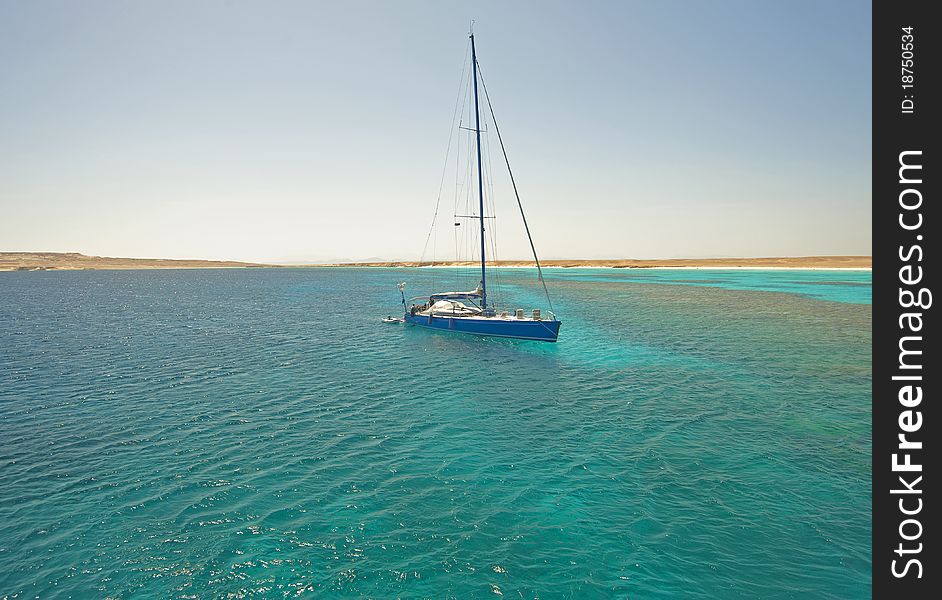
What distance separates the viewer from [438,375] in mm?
28250

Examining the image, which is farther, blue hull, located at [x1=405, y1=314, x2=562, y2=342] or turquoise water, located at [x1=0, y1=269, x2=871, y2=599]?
blue hull, located at [x1=405, y1=314, x2=562, y2=342]

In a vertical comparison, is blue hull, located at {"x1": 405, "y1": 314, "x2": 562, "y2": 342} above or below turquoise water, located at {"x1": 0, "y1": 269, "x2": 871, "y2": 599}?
above

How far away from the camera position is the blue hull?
122ft

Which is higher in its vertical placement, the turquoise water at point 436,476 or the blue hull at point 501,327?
the blue hull at point 501,327

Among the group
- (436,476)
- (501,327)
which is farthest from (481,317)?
(436,476)

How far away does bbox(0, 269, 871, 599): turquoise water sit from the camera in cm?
950

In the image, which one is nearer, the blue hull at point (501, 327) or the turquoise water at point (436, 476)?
the turquoise water at point (436, 476)

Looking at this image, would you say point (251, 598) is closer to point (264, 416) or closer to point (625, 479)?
point (625, 479)

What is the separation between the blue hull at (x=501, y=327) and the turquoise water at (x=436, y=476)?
5272 mm

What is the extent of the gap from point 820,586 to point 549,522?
600cm

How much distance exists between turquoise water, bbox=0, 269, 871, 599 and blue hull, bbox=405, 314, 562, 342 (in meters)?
5.27

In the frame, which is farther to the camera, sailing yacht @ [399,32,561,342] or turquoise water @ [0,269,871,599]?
sailing yacht @ [399,32,561,342]

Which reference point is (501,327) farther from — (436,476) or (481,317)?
(436,476)

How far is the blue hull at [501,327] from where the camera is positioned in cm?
3728
